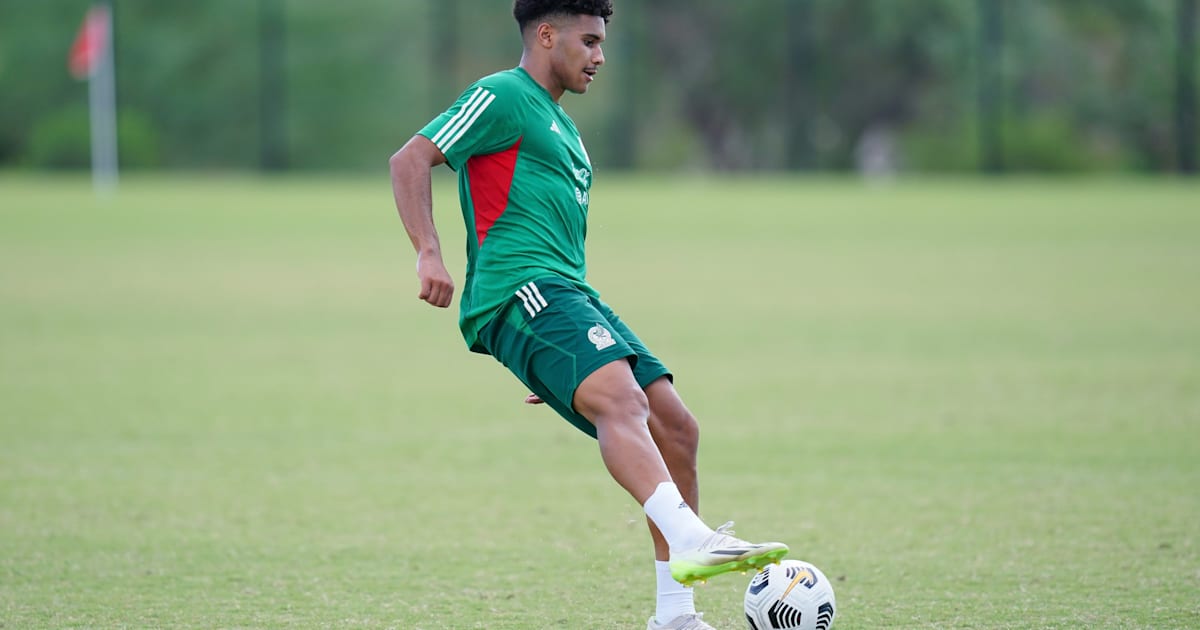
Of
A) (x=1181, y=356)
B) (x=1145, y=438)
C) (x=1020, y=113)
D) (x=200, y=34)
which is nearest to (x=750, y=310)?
(x=1181, y=356)

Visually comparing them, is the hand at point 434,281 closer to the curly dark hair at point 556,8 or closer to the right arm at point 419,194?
the right arm at point 419,194

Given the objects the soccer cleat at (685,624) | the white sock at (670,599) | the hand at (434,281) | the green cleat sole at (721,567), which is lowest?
the soccer cleat at (685,624)

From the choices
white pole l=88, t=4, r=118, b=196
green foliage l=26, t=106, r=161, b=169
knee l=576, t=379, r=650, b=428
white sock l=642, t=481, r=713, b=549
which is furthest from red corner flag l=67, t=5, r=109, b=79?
white sock l=642, t=481, r=713, b=549

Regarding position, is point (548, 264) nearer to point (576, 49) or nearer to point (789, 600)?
point (576, 49)

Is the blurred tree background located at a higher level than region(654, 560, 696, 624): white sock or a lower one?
higher

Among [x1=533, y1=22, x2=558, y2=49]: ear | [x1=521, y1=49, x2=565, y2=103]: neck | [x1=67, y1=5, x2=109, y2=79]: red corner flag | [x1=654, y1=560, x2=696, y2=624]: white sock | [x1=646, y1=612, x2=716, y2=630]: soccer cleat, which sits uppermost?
[x1=67, y1=5, x2=109, y2=79]: red corner flag

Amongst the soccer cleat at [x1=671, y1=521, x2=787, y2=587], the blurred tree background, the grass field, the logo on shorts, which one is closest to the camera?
the soccer cleat at [x1=671, y1=521, x2=787, y2=587]

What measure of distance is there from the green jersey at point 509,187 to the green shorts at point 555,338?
0.03m

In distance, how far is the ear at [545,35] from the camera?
17.3 ft

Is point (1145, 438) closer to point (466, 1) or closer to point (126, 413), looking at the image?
point (126, 413)

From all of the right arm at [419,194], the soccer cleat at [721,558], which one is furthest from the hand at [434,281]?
the soccer cleat at [721,558]

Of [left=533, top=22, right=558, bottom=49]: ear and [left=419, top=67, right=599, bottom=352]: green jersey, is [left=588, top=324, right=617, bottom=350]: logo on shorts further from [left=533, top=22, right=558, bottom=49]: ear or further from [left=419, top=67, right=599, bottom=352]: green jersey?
[left=533, top=22, right=558, bottom=49]: ear

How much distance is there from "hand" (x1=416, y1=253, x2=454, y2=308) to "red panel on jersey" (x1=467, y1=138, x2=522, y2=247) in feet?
0.85

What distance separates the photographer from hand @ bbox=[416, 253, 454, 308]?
4.91m
